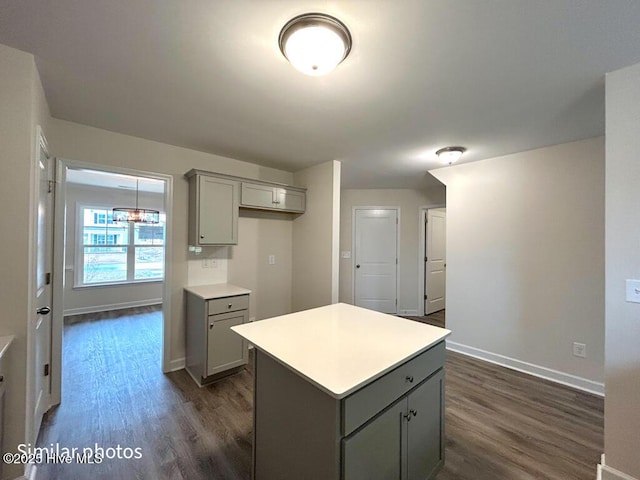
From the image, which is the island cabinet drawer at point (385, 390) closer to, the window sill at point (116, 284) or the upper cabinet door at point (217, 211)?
the upper cabinet door at point (217, 211)

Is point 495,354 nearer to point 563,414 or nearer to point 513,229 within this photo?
point 563,414

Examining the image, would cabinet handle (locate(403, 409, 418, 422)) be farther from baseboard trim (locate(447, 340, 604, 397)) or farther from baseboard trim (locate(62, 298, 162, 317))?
baseboard trim (locate(62, 298, 162, 317))

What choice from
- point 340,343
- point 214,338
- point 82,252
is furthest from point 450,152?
point 82,252

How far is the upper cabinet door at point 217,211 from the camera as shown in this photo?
9.28 feet

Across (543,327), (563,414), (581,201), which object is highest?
(581,201)

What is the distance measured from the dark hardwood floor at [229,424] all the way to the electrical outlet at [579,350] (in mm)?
349

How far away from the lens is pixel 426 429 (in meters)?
1.46

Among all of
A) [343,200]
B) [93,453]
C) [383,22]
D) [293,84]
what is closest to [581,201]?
[383,22]

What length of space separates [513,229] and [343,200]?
2932mm

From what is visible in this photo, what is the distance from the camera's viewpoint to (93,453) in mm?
1754

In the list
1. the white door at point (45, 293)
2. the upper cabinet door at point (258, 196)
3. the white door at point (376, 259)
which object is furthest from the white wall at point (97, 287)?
the white door at point (376, 259)

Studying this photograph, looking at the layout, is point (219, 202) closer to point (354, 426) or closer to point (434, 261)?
point (354, 426)

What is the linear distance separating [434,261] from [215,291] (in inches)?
164

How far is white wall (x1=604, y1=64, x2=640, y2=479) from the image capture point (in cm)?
150
